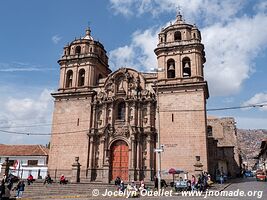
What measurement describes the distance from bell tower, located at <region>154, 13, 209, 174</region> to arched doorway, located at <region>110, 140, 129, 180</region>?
4.05 m

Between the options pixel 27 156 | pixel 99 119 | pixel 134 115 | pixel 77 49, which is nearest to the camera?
pixel 134 115

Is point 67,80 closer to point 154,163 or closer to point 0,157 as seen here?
point 154,163

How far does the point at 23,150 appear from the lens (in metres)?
45.3

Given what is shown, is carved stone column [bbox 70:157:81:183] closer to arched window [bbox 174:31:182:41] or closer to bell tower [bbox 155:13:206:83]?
bell tower [bbox 155:13:206:83]

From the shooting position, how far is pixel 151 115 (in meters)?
30.7

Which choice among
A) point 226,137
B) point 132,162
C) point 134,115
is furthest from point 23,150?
point 226,137

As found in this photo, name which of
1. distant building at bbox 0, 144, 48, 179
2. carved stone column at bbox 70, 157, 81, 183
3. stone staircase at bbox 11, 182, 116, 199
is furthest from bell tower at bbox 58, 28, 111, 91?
distant building at bbox 0, 144, 48, 179

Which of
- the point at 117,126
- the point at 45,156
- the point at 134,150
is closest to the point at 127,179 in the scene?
the point at 134,150

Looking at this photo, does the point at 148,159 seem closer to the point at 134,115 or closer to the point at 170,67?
the point at 134,115

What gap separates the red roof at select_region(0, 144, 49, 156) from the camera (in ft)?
145

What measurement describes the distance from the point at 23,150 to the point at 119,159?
21508 mm

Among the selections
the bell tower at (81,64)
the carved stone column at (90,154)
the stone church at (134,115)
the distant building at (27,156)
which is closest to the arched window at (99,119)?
the stone church at (134,115)

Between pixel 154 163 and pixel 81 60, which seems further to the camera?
pixel 81 60

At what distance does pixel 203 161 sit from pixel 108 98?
1208 centimetres
